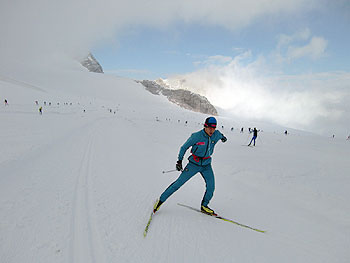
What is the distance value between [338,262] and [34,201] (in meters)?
5.68

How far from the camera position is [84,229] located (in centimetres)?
287

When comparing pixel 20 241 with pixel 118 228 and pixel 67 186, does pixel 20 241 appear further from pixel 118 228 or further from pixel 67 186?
pixel 67 186

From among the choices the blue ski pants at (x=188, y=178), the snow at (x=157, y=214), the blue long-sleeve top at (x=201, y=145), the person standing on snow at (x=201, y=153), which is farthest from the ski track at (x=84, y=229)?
the blue long-sleeve top at (x=201, y=145)

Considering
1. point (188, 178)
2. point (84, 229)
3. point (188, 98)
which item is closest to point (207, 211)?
point (188, 178)

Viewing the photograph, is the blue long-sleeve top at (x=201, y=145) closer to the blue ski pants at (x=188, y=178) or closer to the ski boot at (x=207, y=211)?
the blue ski pants at (x=188, y=178)

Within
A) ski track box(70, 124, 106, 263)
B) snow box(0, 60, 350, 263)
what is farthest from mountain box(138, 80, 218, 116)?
ski track box(70, 124, 106, 263)

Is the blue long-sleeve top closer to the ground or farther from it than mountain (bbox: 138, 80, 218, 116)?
closer to the ground

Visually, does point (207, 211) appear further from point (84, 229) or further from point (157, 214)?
point (84, 229)

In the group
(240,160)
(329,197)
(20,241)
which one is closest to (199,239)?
(20,241)

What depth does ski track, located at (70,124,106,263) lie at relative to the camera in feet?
7.84

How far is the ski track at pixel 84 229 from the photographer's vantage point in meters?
2.39

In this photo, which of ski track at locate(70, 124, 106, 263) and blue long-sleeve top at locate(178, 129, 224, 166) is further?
blue long-sleeve top at locate(178, 129, 224, 166)

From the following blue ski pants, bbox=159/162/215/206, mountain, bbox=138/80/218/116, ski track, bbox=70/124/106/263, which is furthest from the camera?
mountain, bbox=138/80/218/116

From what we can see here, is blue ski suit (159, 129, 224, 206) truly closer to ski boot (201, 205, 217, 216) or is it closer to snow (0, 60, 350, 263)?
ski boot (201, 205, 217, 216)
